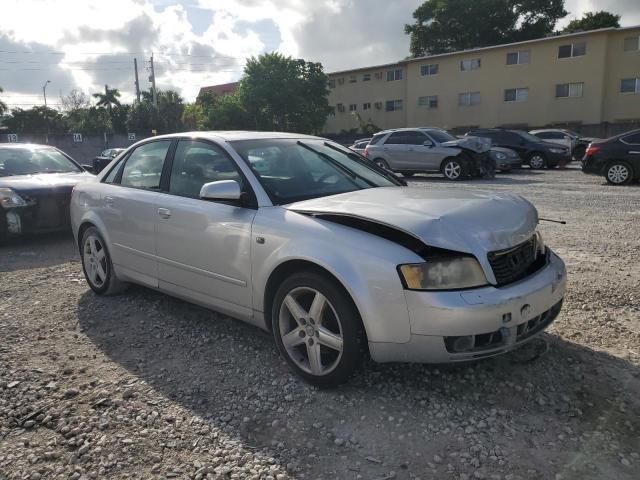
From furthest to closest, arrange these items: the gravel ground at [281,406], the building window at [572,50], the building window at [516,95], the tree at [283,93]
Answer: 1. the tree at [283,93]
2. the building window at [516,95]
3. the building window at [572,50]
4. the gravel ground at [281,406]

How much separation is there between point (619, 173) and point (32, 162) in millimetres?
12858

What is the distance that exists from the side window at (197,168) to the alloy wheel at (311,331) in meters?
0.99

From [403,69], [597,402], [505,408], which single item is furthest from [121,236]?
[403,69]

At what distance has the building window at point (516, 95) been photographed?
3753 centimetres

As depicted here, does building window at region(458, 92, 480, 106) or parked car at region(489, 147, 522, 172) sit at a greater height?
building window at region(458, 92, 480, 106)

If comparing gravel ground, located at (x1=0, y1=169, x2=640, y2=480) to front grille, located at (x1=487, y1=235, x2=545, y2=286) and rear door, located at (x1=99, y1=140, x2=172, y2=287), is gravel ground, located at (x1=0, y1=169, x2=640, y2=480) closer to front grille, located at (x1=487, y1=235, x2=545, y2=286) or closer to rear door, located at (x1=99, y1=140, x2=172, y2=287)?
rear door, located at (x1=99, y1=140, x2=172, y2=287)

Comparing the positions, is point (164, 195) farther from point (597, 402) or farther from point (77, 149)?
point (77, 149)

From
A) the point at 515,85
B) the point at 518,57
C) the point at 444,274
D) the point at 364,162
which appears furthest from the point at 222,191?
the point at 518,57

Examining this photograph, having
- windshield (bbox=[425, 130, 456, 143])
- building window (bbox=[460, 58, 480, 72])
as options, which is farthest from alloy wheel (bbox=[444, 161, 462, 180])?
building window (bbox=[460, 58, 480, 72])

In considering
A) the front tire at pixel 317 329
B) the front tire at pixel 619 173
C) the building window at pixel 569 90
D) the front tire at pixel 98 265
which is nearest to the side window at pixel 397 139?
the front tire at pixel 619 173

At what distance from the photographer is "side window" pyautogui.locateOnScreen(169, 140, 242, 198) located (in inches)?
149

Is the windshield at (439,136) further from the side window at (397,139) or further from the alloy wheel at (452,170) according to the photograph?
the alloy wheel at (452,170)

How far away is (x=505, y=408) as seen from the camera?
114 inches

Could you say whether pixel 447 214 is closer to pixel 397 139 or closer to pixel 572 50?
pixel 397 139
